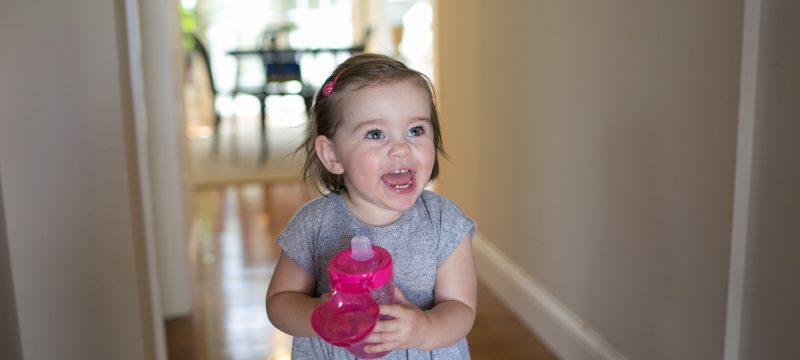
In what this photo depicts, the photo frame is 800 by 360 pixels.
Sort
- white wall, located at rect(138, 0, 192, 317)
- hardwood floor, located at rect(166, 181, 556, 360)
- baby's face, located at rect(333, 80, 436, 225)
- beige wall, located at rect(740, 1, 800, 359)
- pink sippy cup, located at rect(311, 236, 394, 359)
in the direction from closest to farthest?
pink sippy cup, located at rect(311, 236, 394, 359) < baby's face, located at rect(333, 80, 436, 225) < beige wall, located at rect(740, 1, 800, 359) < hardwood floor, located at rect(166, 181, 556, 360) < white wall, located at rect(138, 0, 192, 317)

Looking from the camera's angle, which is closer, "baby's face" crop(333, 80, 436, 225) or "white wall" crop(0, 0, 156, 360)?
"baby's face" crop(333, 80, 436, 225)

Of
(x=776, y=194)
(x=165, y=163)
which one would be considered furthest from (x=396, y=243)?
(x=165, y=163)

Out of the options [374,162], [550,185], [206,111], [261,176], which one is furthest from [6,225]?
[206,111]

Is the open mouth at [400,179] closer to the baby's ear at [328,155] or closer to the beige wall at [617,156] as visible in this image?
the baby's ear at [328,155]

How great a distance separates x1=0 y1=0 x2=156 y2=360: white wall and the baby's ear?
507mm

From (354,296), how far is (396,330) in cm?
7

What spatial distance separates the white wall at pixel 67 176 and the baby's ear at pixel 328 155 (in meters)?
0.51

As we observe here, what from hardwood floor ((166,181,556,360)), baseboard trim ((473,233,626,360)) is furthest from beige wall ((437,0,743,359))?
hardwood floor ((166,181,556,360))

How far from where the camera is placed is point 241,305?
2471 millimetres

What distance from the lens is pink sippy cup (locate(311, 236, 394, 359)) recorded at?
2.53 feet

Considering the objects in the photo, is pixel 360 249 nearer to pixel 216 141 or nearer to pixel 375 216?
pixel 375 216

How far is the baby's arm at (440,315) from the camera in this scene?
2.70 ft

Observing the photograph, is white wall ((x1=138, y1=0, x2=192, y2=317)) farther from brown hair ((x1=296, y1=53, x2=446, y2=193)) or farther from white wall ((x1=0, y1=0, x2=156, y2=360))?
brown hair ((x1=296, y1=53, x2=446, y2=193))

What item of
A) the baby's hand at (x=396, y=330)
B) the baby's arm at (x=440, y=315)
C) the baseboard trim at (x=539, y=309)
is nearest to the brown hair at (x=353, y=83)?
the baby's arm at (x=440, y=315)
